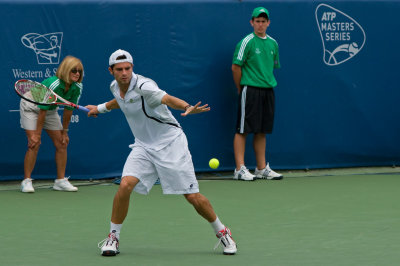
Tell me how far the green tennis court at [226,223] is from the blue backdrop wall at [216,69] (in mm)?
518

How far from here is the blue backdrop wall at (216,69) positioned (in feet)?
31.0

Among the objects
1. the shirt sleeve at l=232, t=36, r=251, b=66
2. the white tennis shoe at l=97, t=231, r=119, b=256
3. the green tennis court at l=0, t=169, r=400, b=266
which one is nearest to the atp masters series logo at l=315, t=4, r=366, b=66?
the shirt sleeve at l=232, t=36, r=251, b=66

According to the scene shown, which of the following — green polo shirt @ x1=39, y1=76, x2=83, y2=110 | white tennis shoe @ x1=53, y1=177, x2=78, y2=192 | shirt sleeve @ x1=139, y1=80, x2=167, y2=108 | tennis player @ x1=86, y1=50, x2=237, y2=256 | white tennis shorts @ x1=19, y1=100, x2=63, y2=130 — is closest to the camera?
shirt sleeve @ x1=139, y1=80, x2=167, y2=108

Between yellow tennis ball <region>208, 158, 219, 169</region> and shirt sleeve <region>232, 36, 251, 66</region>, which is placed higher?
shirt sleeve <region>232, 36, 251, 66</region>

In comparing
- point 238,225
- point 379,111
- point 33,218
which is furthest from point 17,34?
point 379,111

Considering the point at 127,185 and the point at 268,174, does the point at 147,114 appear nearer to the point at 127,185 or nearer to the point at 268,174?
the point at 127,185

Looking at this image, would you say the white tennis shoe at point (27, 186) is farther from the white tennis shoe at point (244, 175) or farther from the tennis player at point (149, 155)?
the tennis player at point (149, 155)

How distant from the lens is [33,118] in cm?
895

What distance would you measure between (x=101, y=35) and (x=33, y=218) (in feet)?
9.19

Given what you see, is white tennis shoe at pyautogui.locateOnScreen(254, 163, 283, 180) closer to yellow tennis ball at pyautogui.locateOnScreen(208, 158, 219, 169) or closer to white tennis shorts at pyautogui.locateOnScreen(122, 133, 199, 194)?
yellow tennis ball at pyautogui.locateOnScreen(208, 158, 219, 169)

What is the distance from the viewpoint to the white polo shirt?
5.98 meters

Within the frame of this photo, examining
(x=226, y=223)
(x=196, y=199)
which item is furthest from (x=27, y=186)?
(x=196, y=199)

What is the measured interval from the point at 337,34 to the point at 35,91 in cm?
421

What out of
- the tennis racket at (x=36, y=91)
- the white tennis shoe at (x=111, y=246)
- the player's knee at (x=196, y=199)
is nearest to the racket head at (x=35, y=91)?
the tennis racket at (x=36, y=91)
